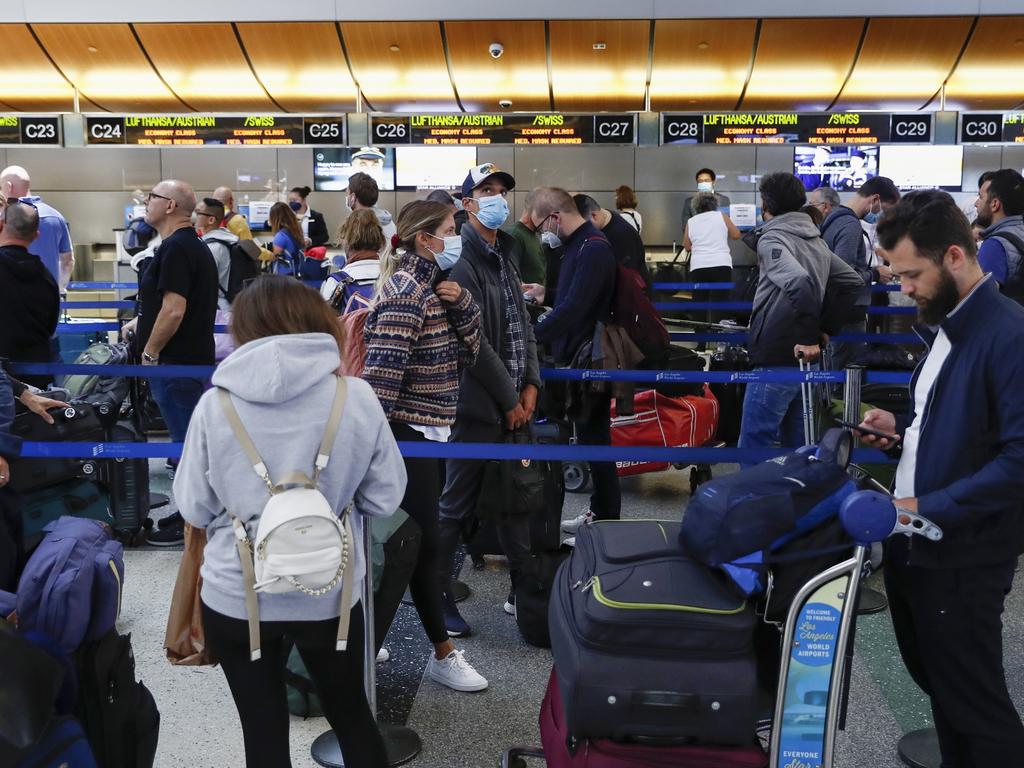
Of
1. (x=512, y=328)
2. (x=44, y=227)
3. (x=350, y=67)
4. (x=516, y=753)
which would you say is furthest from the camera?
(x=350, y=67)

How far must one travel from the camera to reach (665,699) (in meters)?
1.94

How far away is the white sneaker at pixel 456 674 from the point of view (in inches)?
130

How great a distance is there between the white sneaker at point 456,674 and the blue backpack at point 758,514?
5.03 feet

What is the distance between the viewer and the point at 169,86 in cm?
1371

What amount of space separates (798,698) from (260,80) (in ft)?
43.4

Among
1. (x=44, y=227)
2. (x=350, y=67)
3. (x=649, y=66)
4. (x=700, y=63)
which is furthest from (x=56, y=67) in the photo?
(x=700, y=63)

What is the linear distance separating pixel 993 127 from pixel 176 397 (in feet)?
40.6

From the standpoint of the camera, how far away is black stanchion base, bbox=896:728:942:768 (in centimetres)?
279

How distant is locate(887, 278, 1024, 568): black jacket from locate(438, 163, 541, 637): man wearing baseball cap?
5.47ft

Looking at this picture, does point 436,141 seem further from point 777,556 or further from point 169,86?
point 777,556

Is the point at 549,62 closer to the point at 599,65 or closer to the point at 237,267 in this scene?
the point at 599,65

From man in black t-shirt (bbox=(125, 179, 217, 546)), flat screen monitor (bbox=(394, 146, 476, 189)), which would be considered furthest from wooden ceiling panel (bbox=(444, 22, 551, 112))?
man in black t-shirt (bbox=(125, 179, 217, 546))

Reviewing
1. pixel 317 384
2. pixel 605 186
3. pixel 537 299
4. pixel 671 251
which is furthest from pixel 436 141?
pixel 317 384

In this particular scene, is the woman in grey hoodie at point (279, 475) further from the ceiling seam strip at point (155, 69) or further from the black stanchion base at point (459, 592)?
the ceiling seam strip at point (155, 69)
